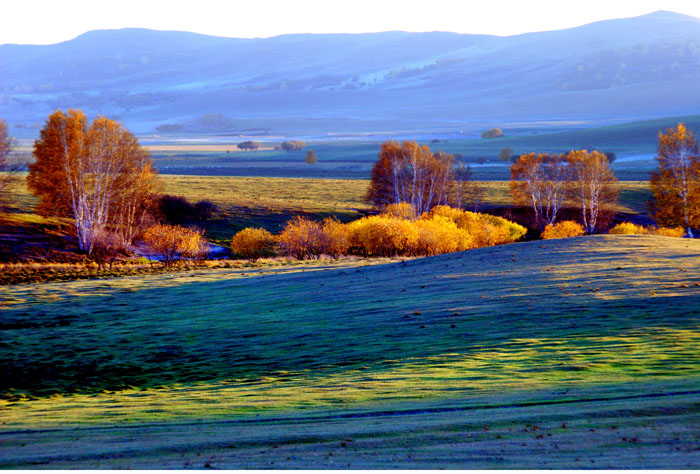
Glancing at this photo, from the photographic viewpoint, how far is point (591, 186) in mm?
75875

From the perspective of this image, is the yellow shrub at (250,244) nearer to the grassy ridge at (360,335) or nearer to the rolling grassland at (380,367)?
the grassy ridge at (360,335)

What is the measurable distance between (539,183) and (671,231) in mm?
17330

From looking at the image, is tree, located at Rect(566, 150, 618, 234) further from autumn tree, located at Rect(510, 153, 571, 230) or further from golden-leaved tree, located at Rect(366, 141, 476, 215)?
golden-leaved tree, located at Rect(366, 141, 476, 215)

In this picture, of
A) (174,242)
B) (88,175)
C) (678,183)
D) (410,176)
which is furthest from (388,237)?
(678,183)

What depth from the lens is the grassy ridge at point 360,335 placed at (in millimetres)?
15289

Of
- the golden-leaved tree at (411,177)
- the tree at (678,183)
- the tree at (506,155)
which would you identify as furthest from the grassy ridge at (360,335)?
the tree at (506,155)

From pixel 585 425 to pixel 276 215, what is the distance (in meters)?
75.2

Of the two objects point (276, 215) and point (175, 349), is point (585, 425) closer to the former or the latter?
point (175, 349)

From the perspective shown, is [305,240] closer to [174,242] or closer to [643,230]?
[174,242]

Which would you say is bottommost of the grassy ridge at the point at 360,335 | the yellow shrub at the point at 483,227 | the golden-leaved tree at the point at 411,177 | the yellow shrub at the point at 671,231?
the yellow shrub at the point at 671,231

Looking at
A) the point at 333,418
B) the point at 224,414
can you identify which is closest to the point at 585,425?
the point at 333,418

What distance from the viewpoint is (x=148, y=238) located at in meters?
59.0

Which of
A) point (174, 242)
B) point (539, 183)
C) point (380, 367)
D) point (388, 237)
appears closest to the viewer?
point (380, 367)

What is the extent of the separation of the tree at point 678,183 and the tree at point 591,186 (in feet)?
20.2
